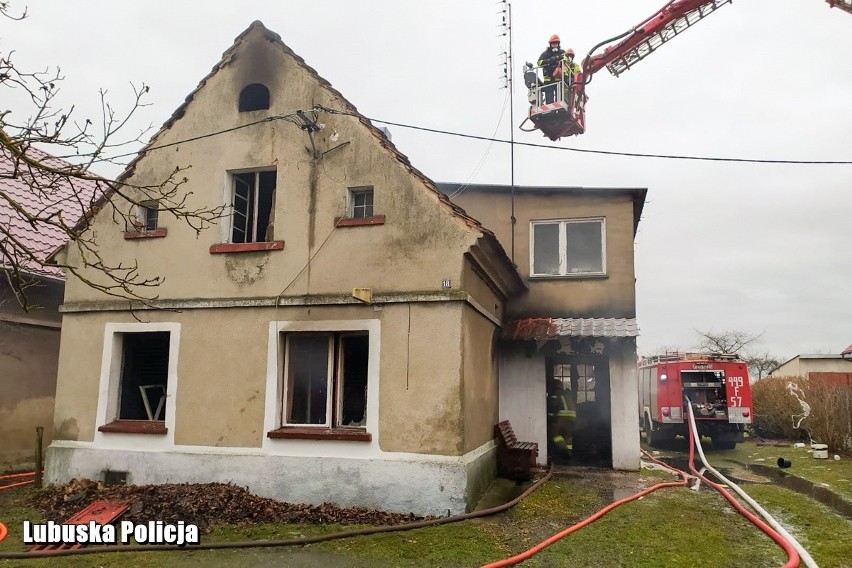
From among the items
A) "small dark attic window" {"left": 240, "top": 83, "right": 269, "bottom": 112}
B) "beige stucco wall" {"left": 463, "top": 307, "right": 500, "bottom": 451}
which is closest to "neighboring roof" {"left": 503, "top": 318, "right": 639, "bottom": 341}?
"beige stucco wall" {"left": 463, "top": 307, "right": 500, "bottom": 451}

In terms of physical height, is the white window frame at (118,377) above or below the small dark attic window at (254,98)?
below

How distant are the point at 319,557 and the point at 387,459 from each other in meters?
2.08

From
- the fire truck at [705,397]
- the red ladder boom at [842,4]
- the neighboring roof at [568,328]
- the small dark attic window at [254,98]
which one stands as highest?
the red ladder boom at [842,4]

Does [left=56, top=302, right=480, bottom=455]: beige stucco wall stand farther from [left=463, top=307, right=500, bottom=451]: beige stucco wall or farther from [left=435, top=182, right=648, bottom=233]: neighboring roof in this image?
[left=435, top=182, right=648, bottom=233]: neighboring roof

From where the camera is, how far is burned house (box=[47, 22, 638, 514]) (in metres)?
9.23

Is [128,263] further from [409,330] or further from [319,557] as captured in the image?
[319,557]

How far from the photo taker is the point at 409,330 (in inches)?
371

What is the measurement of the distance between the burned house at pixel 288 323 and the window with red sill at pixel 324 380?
26mm

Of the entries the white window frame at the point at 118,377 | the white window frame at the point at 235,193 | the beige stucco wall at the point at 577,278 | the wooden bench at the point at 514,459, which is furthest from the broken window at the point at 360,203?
the beige stucco wall at the point at 577,278

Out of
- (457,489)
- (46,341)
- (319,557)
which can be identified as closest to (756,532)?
(457,489)

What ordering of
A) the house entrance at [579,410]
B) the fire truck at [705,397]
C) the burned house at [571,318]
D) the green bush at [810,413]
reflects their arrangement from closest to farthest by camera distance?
the burned house at [571,318]
the house entrance at [579,410]
the green bush at [810,413]
the fire truck at [705,397]

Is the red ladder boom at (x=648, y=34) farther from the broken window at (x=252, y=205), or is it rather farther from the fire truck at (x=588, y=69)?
the broken window at (x=252, y=205)

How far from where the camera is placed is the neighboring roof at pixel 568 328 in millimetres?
12801

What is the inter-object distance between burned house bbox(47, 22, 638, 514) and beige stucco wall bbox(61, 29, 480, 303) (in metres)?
0.03
